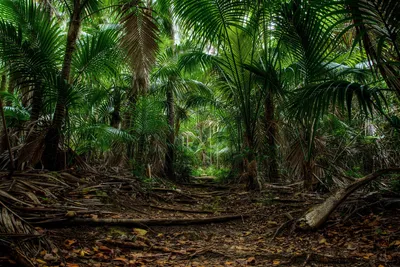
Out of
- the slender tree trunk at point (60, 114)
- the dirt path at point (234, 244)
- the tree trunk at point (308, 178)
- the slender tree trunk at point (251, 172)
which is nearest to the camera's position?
the dirt path at point (234, 244)

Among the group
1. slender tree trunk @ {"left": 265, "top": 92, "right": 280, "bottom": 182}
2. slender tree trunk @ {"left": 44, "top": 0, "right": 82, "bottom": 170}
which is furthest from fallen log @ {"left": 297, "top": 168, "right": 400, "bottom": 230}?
slender tree trunk @ {"left": 44, "top": 0, "right": 82, "bottom": 170}

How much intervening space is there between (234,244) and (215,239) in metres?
0.25

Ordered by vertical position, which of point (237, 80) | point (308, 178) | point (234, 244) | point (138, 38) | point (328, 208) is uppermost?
point (138, 38)

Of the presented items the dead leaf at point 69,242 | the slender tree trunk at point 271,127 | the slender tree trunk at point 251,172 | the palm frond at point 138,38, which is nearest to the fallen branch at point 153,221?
the dead leaf at point 69,242

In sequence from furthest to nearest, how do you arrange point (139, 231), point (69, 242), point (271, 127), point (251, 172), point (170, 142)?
point (170, 142)
point (271, 127)
point (251, 172)
point (139, 231)
point (69, 242)

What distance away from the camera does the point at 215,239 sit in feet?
9.88

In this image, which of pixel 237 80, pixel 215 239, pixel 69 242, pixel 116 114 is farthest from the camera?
pixel 116 114

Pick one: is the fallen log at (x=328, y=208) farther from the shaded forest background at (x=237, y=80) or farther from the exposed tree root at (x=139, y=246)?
the exposed tree root at (x=139, y=246)

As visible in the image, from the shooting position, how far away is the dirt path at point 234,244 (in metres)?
2.14

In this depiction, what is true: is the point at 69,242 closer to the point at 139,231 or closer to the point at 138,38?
the point at 139,231

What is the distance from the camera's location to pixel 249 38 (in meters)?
5.20

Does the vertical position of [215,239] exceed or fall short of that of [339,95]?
it falls short

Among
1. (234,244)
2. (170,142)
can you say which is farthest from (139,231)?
(170,142)

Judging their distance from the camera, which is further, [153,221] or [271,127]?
[271,127]
